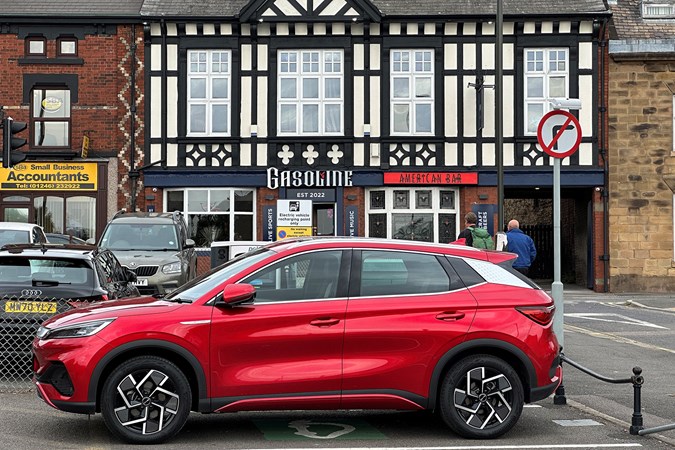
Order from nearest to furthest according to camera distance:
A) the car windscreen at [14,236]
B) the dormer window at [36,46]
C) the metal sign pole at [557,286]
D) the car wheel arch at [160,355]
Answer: the car wheel arch at [160,355], the metal sign pole at [557,286], the car windscreen at [14,236], the dormer window at [36,46]

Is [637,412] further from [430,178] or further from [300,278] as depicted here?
[430,178]

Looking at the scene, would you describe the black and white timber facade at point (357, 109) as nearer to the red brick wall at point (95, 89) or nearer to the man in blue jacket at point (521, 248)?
the red brick wall at point (95, 89)

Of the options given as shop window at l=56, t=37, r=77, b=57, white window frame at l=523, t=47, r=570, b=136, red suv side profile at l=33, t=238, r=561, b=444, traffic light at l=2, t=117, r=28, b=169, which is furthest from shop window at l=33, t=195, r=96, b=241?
red suv side profile at l=33, t=238, r=561, b=444

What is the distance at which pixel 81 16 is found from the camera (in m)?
27.7

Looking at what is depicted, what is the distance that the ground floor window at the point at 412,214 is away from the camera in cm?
2764

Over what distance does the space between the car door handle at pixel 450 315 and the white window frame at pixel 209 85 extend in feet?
66.7

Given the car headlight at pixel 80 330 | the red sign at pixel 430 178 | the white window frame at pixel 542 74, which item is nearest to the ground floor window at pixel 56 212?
the red sign at pixel 430 178

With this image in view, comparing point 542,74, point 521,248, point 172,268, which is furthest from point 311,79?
point 521,248

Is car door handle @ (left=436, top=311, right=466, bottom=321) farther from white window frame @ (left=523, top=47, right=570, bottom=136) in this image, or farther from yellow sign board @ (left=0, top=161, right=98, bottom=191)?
yellow sign board @ (left=0, top=161, right=98, bottom=191)

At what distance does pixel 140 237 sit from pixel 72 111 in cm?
1001

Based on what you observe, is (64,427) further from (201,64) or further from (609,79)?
(609,79)

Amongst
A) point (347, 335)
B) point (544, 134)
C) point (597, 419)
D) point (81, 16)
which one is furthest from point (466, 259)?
point (81, 16)

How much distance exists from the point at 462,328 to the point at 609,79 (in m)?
21.4

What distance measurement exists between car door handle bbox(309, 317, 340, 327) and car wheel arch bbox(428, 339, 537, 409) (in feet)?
2.97
